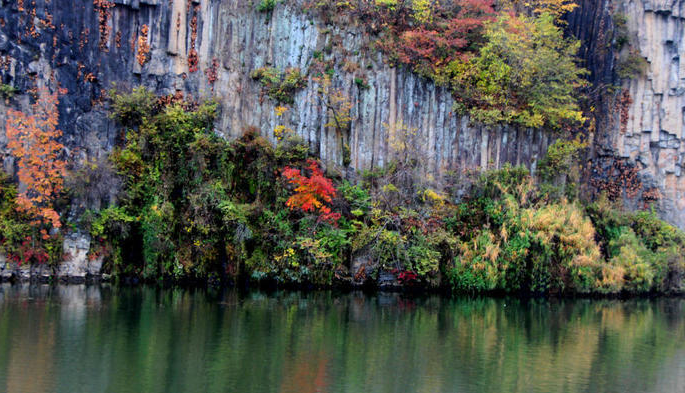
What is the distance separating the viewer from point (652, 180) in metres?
36.2

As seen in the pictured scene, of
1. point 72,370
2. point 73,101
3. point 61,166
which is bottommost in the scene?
point 72,370

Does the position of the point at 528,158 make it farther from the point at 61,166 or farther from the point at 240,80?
the point at 61,166

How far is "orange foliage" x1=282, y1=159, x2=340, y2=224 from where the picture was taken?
1221 inches

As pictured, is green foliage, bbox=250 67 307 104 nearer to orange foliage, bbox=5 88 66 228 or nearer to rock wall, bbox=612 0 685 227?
orange foliage, bbox=5 88 66 228

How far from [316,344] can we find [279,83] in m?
17.4

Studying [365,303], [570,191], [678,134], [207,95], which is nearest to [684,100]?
[678,134]

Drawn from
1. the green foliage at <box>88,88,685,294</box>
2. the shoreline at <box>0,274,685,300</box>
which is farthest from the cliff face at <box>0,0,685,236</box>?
the shoreline at <box>0,274,685,300</box>

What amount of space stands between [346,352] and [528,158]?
748 inches

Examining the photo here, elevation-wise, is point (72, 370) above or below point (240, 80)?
below

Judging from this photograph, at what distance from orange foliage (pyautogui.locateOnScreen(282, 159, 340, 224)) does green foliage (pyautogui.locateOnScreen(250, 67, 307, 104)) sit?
4.01 m

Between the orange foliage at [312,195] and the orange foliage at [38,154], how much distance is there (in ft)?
30.4

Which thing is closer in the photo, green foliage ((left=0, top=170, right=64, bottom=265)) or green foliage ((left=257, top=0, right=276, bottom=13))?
green foliage ((left=0, top=170, right=64, bottom=265))

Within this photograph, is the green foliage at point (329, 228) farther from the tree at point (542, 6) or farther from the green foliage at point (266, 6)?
the tree at point (542, 6)

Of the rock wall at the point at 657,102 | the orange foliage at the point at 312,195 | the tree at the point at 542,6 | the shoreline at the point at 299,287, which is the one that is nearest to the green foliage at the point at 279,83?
the orange foliage at the point at 312,195
